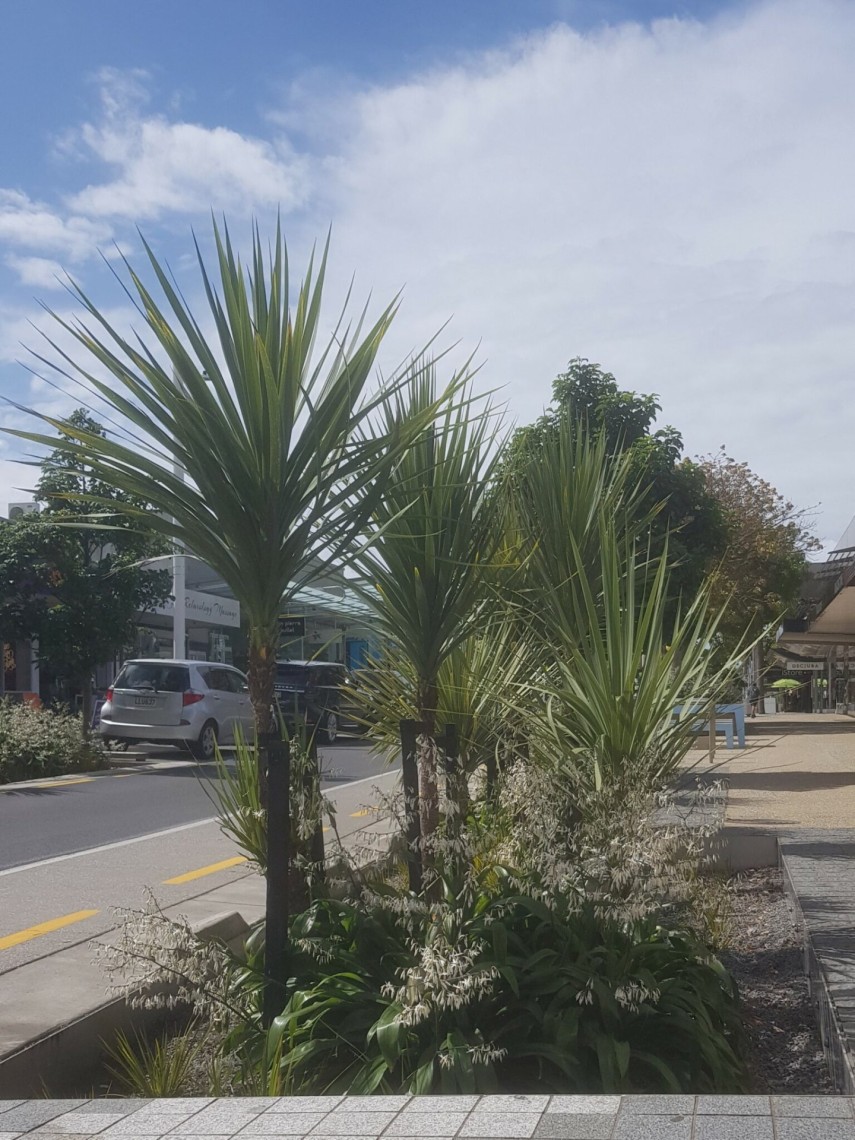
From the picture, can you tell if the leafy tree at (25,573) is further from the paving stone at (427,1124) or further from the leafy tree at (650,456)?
the paving stone at (427,1124)

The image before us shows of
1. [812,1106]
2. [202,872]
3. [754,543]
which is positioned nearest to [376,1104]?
[812,1106]

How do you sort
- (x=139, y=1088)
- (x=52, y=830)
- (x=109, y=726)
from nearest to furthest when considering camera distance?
(x=139, y=1088) < (x=52, y=830) < (x=109, y=726)

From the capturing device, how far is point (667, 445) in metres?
18.4

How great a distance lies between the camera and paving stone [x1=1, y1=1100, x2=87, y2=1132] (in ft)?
10.5

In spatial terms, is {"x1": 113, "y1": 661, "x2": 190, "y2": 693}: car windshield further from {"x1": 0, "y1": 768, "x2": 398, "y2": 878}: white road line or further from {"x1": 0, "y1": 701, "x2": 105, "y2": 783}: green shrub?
{"x1": 0, "y1": 768, "x2": 398, "y2": 878}: white road line

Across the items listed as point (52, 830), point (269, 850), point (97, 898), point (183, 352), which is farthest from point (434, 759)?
point (52, 830)

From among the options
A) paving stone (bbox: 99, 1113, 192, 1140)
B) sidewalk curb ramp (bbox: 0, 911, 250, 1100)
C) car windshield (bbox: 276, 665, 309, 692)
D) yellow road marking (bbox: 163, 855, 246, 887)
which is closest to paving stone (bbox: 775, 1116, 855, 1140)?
paving stone (bbox: 99, 1113, 192, 1140)

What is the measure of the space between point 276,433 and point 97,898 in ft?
15.4

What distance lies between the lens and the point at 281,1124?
3105mm

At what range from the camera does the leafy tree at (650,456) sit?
39.2 ft

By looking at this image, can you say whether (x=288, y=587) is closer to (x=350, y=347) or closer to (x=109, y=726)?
(x=350, y=347)

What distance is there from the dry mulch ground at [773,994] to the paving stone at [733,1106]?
96 centimetres

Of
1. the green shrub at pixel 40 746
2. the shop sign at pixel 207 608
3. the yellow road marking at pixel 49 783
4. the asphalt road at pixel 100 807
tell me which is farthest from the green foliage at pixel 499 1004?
the shop sign at pixel 207 608

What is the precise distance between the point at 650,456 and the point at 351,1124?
13617mm
